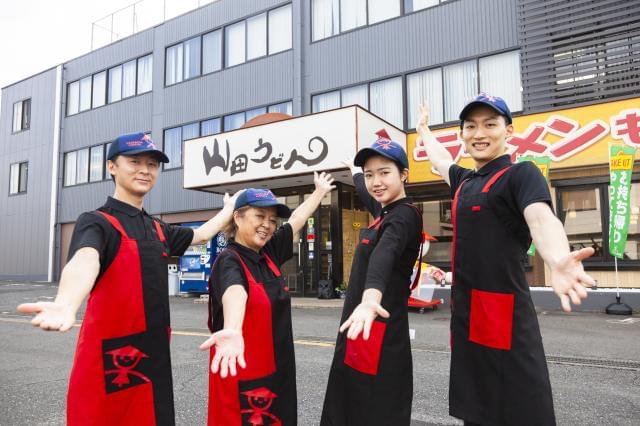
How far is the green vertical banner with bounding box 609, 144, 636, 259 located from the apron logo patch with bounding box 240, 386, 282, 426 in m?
10.6

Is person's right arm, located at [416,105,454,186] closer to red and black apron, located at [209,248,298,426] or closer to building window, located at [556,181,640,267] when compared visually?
red and black apron, located at [209,248,298,426]

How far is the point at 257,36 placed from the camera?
19.0 meters

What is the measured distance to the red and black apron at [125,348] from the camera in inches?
91.8

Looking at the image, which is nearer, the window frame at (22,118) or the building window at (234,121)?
the building window at (234,121)

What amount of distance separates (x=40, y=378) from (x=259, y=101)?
14.5m

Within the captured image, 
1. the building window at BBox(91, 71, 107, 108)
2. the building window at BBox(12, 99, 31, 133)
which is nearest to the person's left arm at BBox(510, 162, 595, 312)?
the building window at BBox(91, 71, 107, 108)

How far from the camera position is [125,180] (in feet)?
9.01

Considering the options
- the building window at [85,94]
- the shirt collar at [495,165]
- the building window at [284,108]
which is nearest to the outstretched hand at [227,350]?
the shirt collar at [495,165]

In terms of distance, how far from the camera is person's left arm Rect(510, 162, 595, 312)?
1.69 m

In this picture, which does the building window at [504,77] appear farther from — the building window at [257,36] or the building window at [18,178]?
the building window at [18,178]

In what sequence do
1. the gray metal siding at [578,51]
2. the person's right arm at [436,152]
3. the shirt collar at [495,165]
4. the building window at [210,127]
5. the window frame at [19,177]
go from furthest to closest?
the window frame at [19,177], the building window at [210,127], the gray metal siding at [578,51], the person's right arm at [436,152], the shirt collar at [495,165]

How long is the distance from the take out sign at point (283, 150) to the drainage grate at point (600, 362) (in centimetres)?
687

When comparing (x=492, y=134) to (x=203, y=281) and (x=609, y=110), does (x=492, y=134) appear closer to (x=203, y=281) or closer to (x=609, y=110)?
(x=609, y=110)

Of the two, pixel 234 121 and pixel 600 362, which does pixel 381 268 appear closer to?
pixel 600 362
